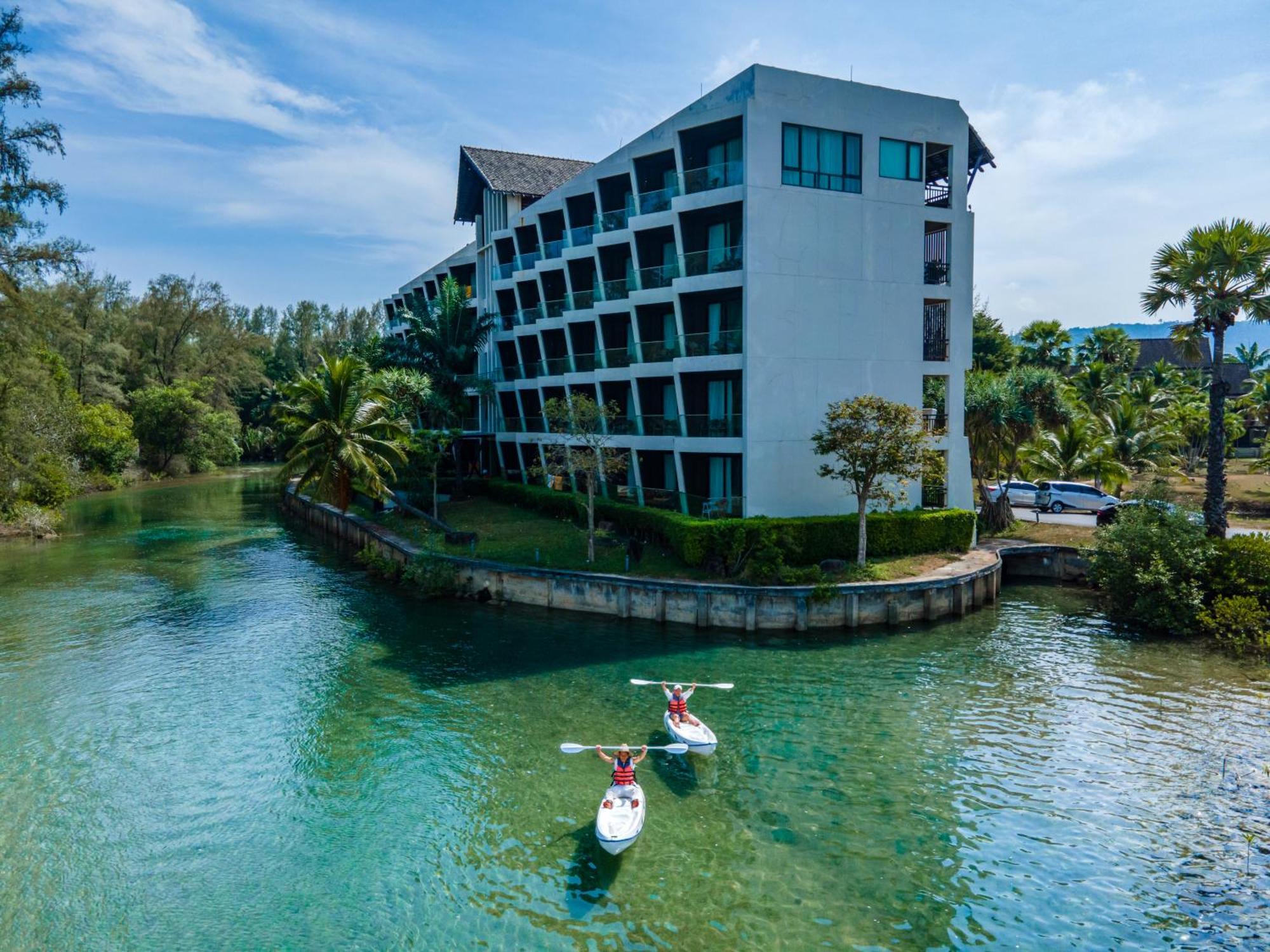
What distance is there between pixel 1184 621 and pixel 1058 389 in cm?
1562

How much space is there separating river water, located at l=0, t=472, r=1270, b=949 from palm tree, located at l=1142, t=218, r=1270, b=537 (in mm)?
7712

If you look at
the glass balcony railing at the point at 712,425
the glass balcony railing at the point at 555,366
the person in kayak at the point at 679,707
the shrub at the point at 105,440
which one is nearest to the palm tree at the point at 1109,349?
the glass balcony railing at the point at 712,425

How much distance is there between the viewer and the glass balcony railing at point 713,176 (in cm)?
3369

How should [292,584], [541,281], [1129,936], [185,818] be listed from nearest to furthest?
[1129,936] → [185,818] → [292,584] → [541,281]

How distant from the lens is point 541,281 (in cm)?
4897

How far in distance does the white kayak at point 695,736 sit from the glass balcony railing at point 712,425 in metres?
16.6

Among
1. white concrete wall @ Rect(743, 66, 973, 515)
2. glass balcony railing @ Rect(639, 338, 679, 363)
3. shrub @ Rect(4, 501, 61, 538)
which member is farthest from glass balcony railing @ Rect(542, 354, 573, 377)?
shrub @ Rect(4, 501, 61, 538)

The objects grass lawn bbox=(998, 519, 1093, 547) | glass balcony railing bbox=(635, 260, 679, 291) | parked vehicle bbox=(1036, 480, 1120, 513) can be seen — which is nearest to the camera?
grass lawn bbox=(998, 519, 1093, 547)

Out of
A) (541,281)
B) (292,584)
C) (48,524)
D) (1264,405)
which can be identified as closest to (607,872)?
(292,584)

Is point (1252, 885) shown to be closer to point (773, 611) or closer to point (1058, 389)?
point (773, 611)

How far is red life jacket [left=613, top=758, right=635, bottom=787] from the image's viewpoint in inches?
648

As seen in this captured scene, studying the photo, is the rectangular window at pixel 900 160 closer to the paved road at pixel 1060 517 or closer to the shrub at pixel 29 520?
the paved road at pixel 1060 517

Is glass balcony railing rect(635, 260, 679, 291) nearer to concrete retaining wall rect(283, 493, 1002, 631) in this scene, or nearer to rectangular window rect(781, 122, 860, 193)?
rectangular window rect(781, 122, 860, 193)

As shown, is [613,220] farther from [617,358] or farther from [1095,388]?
[1095,388]
